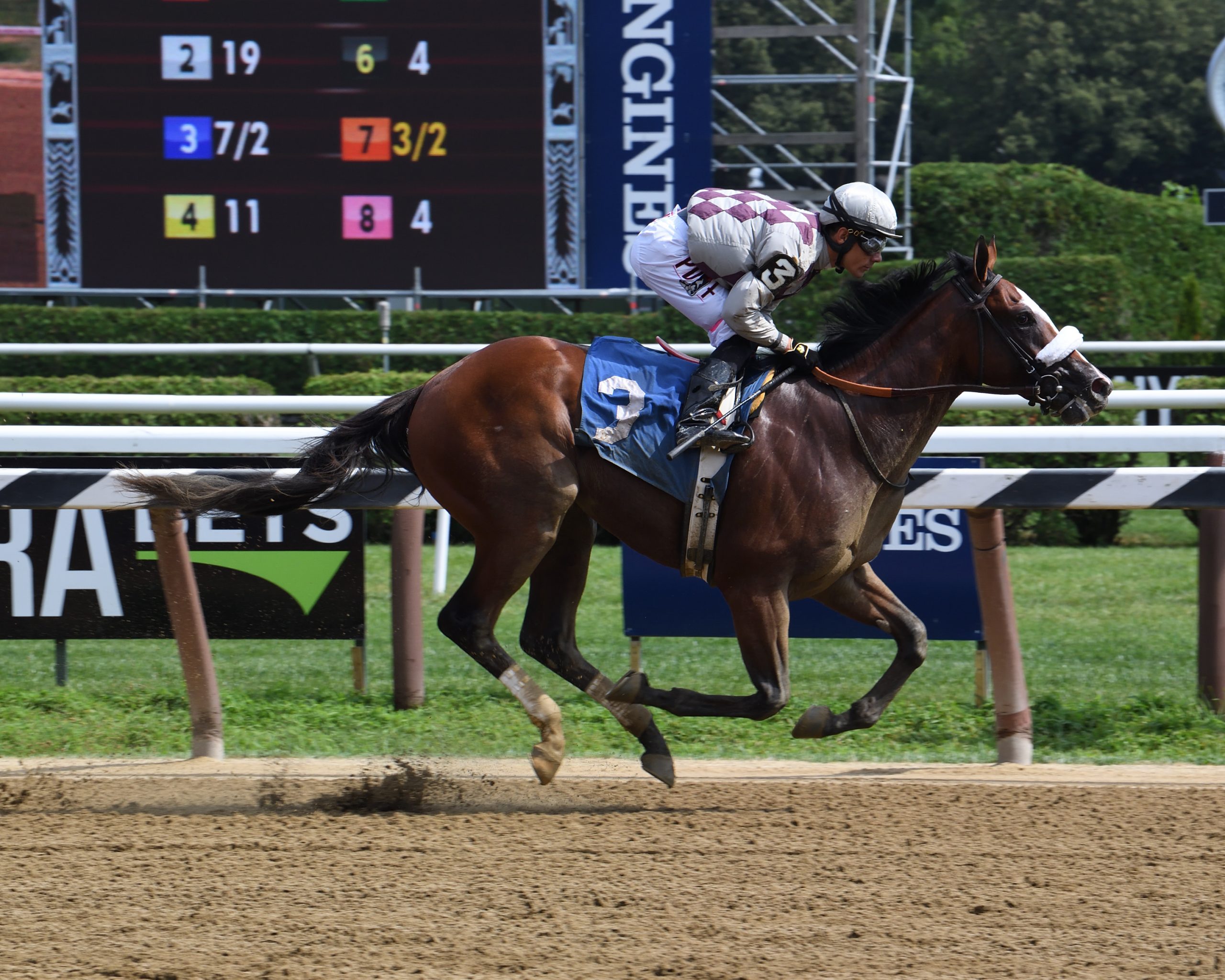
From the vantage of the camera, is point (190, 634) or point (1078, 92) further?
point (1078, 92)

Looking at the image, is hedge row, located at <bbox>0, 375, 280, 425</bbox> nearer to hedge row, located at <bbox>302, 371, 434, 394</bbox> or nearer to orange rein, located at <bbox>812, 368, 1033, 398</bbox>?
hedge row, located at <bbox>302, 371, 434, 394</bbox>

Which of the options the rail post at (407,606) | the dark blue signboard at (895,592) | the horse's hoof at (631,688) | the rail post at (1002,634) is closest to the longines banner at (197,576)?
the rail post at (407,606)

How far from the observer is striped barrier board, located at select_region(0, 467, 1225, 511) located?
4.36 m

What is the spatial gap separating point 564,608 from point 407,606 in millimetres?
829

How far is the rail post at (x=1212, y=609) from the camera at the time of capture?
4.82 meters

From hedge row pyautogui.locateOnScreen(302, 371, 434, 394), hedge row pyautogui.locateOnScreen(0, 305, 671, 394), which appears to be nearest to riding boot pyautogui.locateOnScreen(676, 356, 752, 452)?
hedge row pyautogui.locateOnScreen(302, 371, 434, 394)

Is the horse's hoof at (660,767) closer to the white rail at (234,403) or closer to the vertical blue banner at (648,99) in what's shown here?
the white rail at (234,403)

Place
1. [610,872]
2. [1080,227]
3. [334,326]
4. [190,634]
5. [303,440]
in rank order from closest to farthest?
[610,872] → [190,634] → [303,440] → [334,326] → [1080,227]

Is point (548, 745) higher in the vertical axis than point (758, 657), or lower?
lower

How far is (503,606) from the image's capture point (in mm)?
4141

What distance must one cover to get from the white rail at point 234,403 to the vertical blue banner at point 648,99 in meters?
6.78

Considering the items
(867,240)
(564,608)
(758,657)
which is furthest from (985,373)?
(564,608)

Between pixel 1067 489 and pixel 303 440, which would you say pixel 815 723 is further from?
pixel 303 440

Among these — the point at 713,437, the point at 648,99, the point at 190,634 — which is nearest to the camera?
the point at 713,437
